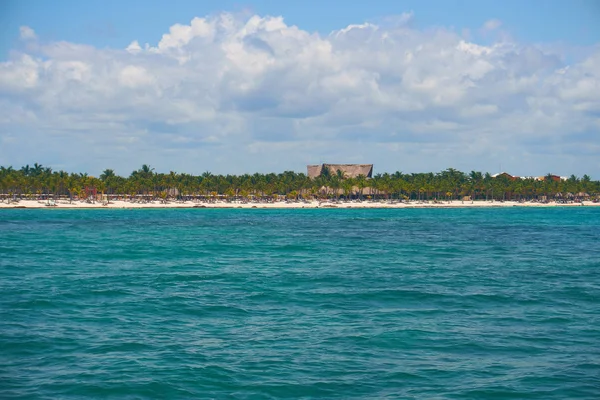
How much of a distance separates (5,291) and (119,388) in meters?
18.8

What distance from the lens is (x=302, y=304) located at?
29719 mm

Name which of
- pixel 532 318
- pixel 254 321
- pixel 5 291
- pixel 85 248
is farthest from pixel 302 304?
pixel 85 248

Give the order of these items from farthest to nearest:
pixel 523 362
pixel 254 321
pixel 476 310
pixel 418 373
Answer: pixel 476 310 < pixel 254 321 < pixel 523 362 < pixel 418 373

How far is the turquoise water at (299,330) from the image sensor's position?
17750mm

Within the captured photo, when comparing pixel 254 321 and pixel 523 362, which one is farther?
pixel 254 321

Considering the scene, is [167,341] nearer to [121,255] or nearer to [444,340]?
[444,340]

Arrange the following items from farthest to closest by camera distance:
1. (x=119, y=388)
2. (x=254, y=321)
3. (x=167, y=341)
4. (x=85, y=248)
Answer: (x=85, y=248), (x=254, y=321), (x=167, y=341), (x=119, y=388)

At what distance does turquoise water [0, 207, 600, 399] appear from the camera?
17750 millimetres

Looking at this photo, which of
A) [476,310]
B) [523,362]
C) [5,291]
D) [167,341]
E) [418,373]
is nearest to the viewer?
[418,373]

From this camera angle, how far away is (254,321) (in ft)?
84.3

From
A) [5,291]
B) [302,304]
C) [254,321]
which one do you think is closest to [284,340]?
[254,321]

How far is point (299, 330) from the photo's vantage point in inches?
949

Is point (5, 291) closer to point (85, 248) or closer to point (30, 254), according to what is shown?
point (30, 254)

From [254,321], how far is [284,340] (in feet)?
11.6
